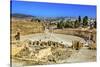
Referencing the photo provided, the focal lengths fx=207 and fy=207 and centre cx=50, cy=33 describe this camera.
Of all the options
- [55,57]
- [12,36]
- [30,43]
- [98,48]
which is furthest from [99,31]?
[12,36]

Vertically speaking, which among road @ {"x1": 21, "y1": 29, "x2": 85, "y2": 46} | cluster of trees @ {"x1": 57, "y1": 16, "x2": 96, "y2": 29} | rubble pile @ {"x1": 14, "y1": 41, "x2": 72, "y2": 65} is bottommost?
rubble pile @ {"x1": 14, "y1": 41, "x2": 72, "y2": 65}

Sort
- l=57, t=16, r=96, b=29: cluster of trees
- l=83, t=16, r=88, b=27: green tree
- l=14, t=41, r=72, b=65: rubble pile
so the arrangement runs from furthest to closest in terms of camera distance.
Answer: l=83, t=16, r=88, b=27: green tree, l=57, t=16, r=96, b=29: cluster of trees, l=14, t=41, r=72, b=65: rubble pile

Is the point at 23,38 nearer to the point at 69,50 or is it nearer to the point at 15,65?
the point at 15,65

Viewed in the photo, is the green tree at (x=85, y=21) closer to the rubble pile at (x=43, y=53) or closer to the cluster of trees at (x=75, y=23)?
the cluster of trees at (x=75, y=23)

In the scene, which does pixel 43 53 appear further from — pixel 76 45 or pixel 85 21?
pixel 85 21

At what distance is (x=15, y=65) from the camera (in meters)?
2.45

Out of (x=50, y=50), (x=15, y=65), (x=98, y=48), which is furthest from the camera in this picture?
(x=98, y=48)

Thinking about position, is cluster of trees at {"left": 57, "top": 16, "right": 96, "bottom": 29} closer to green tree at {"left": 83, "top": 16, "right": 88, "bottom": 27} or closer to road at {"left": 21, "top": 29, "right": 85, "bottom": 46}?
green tree at {"left": 83, "top": 16, "right": 88, "bottom": 27}

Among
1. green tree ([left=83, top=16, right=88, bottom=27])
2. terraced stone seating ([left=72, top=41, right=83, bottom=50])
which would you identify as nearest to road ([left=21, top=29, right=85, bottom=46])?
terraced stone seating ([left=72, top=41, right=83, bottom=50])

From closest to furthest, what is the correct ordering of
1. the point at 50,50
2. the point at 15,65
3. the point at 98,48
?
1. the point at 15,65
2. the point at 50,50
3. the point at 98,48

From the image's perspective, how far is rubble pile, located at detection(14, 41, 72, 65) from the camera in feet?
8.29

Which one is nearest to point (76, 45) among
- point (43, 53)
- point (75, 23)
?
point (75, 23)

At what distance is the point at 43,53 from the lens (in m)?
2.61

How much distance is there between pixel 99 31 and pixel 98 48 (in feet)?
0.78
